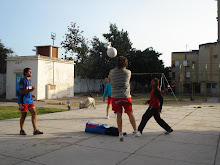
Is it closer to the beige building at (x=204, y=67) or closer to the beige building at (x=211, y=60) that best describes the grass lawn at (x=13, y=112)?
the beige building at (x=204, y=67)

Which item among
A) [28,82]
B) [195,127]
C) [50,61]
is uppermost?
[50,61]

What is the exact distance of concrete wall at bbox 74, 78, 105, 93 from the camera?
3606 centimetres

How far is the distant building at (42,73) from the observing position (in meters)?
20.9

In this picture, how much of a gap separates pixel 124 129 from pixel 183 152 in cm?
240

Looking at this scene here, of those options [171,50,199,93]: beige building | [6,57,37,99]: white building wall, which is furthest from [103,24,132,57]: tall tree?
[6,57,37,99]: white building wall

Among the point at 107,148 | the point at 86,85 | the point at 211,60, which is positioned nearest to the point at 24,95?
the point at 107,148

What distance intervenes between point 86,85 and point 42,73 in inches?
694

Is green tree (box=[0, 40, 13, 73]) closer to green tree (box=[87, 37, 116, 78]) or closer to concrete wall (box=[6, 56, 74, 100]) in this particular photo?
concrete wall (box=[6, 56, 74, 100])

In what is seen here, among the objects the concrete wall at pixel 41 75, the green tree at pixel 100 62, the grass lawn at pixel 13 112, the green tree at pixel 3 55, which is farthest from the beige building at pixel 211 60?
the grass lawn at pixel 13 112

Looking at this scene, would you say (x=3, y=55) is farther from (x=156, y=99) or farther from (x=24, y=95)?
(x=156, y=99)

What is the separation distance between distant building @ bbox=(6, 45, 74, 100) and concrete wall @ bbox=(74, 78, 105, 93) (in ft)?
36.7

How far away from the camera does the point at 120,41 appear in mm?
42438

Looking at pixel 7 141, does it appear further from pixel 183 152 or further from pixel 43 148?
pixel 183 152

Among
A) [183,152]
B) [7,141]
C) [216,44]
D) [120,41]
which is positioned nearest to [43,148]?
[7,141]
